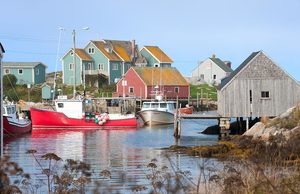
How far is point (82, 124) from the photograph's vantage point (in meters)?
50.3

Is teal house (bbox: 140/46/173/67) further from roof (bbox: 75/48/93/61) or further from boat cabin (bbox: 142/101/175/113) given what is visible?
boat cabin (bbox: 142/101/175/113)

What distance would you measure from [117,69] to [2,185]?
7302cm

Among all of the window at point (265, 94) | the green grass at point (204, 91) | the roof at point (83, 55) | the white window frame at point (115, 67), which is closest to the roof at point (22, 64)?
the roof at point (83, 55)

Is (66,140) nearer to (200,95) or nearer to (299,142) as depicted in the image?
(299,142)

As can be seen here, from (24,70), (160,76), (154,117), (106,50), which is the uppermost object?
(106,50)

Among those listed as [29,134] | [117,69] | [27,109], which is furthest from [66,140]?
[117,69]

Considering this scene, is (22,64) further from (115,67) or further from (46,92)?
(46,92)

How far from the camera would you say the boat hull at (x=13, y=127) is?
4309 centimetres

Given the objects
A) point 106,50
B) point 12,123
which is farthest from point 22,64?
point 12,123

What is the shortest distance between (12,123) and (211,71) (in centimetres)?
5717

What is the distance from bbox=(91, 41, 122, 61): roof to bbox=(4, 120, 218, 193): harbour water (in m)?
32.3

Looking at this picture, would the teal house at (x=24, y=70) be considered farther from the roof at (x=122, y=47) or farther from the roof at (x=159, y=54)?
the roof at (x=159, y=54)

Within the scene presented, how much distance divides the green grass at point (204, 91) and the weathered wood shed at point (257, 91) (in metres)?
46.6

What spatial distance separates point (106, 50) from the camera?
81.9 metres
